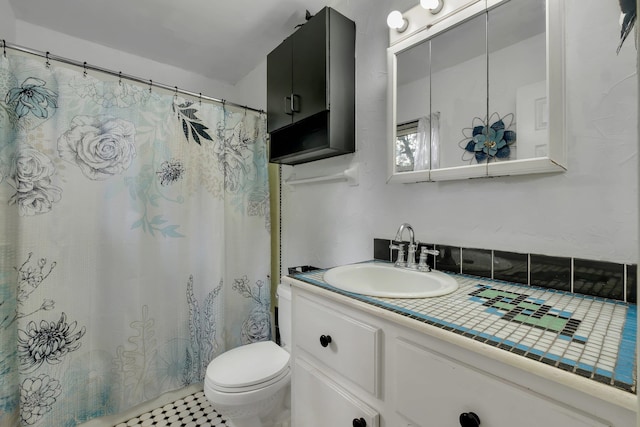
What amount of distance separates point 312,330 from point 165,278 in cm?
118

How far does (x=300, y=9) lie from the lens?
166 centimetres

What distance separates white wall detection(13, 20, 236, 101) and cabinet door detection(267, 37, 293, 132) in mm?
1079

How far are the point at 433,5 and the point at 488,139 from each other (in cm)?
61

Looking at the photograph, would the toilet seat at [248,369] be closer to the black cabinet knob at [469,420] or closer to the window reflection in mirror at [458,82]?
the black cabinet knob at [469,420]

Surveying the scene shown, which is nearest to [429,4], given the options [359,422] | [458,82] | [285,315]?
[458,82]

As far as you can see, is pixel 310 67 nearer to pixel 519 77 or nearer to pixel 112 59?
pixel 519 77

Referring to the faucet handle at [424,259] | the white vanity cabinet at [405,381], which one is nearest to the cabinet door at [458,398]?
the white vanity cabinet at [405,381]

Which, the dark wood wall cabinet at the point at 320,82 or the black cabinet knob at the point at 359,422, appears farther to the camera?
the dark wood wall cabinet at the point at 320,82

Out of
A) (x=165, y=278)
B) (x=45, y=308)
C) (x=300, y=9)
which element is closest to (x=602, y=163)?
(x=300, y=9)

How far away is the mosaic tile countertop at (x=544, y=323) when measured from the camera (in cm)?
Result: 45

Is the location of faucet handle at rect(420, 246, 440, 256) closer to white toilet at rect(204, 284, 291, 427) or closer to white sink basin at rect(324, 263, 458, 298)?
white sink basin at rect(324, 263, 458, 298)

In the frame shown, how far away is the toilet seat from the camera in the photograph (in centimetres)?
121

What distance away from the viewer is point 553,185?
2.81ft

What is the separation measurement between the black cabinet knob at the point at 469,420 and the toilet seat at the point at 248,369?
0.97m
